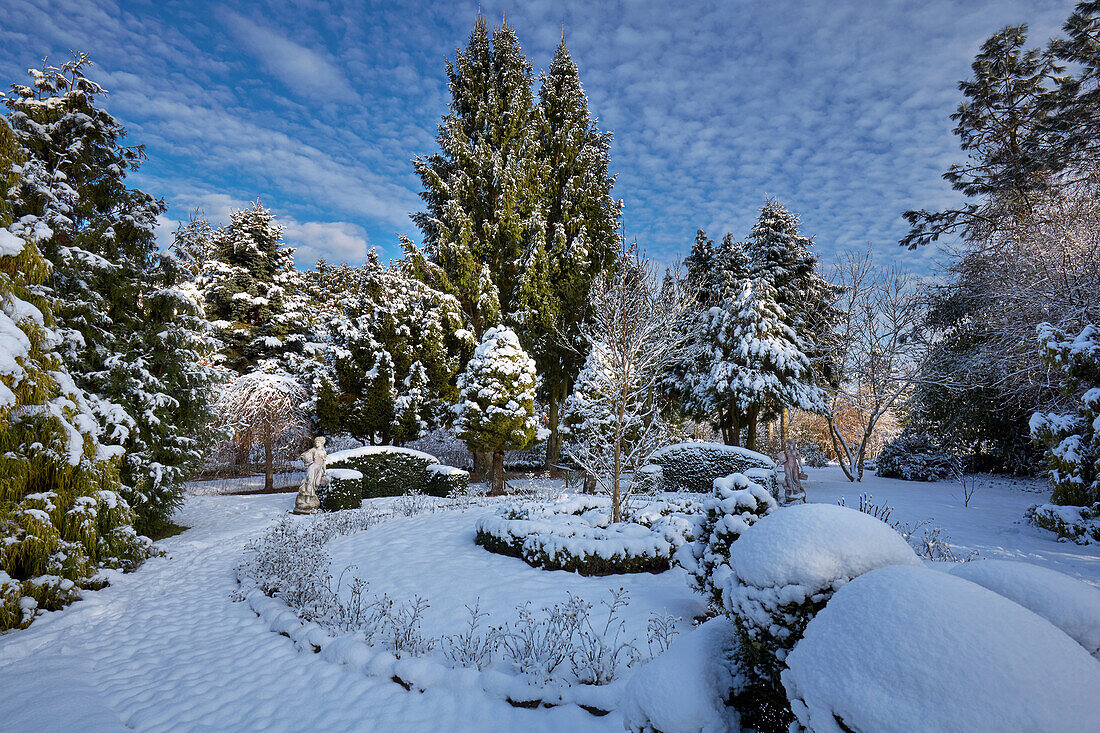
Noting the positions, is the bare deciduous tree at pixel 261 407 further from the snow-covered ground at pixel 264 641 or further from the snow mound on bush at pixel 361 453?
the snow-covered ground at pixel 264 641

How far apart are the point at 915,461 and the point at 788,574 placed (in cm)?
1912

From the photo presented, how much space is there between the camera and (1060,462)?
7742 millimetres

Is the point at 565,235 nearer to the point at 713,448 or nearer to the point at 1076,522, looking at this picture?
the point at 713,448

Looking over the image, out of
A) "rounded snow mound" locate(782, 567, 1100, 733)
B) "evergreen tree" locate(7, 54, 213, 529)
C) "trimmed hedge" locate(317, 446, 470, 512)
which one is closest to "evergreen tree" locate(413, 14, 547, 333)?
"trimmed hedge" locate(317, 446, 470, 512)

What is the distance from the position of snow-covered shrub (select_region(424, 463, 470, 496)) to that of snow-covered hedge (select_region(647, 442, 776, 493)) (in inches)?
234

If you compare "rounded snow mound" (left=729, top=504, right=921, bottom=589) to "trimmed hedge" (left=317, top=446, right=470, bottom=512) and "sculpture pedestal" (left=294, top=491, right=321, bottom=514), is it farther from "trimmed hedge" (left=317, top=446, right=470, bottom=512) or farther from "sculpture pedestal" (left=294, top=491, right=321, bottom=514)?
"trimmed hedge" (left=317, top=446, right=470, bottom=512)

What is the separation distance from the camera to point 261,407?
Answer: 51.8 ft

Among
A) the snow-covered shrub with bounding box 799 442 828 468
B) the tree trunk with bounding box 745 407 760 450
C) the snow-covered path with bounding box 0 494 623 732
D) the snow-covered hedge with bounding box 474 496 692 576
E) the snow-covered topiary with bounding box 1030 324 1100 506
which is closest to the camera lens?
the snow-covered path with bounding box 0 494 623 732

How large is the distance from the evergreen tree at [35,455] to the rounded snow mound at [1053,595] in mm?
8550

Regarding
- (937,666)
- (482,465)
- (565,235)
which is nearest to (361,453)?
(482,465)

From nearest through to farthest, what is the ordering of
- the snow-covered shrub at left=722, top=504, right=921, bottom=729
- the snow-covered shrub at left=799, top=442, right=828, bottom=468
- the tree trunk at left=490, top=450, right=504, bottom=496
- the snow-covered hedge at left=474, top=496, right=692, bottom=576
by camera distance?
the snow-covered shrub at left=722, top=504, right=921, bottom=729 → the snow-covered hedge at left=474, top=496, right=692, bottom=576 → the tree trunk at left=490, top=450, right=504, bottom=496 → the snow-covered shrub at left=799, top=442, right=828, bottom=468

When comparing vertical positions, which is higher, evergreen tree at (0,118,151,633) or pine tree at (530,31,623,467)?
pine tree at (530,31,623,467)

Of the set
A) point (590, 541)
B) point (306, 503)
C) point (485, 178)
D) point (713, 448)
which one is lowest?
point (306, 503)

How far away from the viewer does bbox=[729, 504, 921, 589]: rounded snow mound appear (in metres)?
2.10
